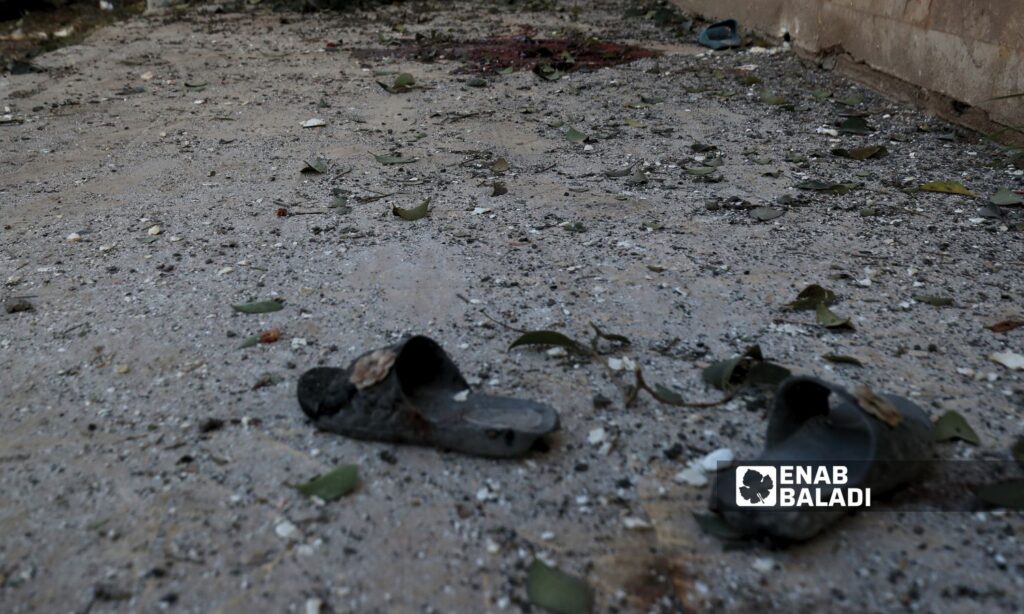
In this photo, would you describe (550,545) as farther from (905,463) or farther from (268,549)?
(905,463)

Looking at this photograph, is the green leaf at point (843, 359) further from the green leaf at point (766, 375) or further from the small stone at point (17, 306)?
the small stone at point (17, 306)

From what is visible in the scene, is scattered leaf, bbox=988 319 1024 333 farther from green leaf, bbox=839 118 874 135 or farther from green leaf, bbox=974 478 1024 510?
green leaf, bbox=839 118 874 135

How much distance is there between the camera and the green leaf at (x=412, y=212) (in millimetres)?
2789

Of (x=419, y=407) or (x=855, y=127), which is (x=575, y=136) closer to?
(x=855, y=127)

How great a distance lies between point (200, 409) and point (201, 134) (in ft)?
7.87

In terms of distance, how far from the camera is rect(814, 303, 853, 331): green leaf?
2037mm

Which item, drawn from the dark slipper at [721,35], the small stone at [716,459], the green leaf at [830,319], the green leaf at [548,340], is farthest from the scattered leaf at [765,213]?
the dark slipper at [721,35]

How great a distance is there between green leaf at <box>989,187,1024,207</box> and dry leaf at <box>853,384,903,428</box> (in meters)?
1.68

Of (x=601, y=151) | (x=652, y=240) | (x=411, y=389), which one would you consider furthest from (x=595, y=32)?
(x=411, y=389)

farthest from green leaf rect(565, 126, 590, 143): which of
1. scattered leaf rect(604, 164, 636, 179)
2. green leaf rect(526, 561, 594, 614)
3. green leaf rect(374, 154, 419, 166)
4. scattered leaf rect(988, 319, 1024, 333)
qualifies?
green leaf rect(526, 561, 594, 614)

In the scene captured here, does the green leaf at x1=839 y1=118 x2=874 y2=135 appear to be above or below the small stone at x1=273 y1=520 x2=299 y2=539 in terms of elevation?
above

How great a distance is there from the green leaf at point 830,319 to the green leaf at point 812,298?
0.08ft

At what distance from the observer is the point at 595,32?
19.6 feet

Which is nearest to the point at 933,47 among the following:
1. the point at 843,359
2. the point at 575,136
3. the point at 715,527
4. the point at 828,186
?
the point at 828,186
